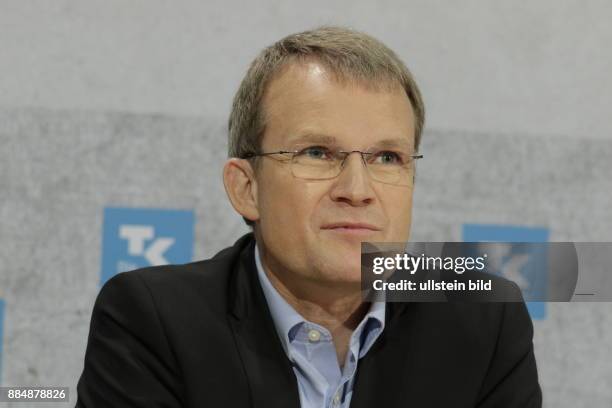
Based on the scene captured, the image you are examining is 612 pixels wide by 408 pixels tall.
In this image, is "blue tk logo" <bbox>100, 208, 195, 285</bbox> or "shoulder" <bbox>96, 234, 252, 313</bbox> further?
"blue tk logo" <bbox>100, 208, 195, 285</bbox>

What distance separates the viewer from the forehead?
4.70 ft

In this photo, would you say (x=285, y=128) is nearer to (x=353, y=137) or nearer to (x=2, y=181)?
(x=353, y=137)

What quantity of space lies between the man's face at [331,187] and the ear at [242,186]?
8 cm

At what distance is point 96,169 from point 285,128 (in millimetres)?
1197

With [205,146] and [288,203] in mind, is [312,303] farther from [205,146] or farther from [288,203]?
[205,146]

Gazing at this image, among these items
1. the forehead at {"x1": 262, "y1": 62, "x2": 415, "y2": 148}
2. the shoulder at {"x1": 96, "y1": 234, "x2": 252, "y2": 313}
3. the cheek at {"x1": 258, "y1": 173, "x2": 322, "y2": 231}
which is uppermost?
the forehead at {"x1": 262, "y1": 62, "x2": 415, "y2": 148}

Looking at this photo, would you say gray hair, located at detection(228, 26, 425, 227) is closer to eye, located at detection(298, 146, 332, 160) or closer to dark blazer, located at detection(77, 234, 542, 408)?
eye, located at detection(298, 146, 332, 160)

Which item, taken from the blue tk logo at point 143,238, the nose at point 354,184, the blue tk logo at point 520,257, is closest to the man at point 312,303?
the nose at point 354,184

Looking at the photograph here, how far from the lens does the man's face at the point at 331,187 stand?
1411mm

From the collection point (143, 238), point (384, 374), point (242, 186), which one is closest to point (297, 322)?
point (384, 374)

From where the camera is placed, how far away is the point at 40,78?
8.27 ft

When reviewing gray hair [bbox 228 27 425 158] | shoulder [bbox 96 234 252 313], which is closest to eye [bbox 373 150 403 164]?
gray hair [bbox 228 27 425 158]

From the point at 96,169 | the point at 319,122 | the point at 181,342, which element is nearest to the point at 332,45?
the point at 319,122

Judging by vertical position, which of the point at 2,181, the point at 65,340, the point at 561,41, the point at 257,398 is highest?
the point at 561,41
